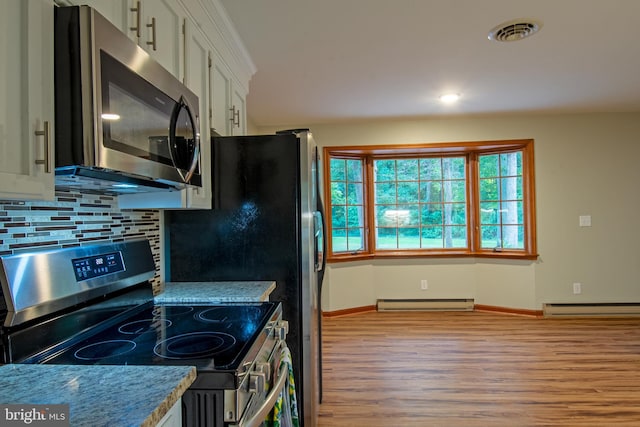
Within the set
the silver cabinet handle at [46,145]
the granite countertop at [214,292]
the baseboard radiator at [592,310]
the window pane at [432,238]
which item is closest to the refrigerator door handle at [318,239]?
→ the granite countertop at [214,292]

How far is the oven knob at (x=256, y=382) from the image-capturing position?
1040mm

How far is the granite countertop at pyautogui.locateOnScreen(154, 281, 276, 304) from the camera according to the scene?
168cm

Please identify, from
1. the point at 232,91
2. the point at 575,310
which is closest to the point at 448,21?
the point at 232,91

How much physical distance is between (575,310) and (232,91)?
420 centimetres

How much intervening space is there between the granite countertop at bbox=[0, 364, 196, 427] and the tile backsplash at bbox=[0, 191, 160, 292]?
377 millimetres

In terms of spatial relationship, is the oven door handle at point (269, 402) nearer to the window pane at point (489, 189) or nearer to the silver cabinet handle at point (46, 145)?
the silver cabinet handle at point (46, 145)

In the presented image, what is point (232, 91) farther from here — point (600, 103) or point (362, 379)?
point (600, 103)

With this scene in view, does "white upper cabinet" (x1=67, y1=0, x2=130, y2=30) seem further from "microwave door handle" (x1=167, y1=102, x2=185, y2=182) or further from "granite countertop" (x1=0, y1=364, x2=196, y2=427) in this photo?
"granite countertop" (x1=0, y1=364, x2=196, y2=427)

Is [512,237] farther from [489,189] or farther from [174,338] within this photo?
[174,338]

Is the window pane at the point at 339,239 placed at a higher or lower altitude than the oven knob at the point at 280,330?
higher

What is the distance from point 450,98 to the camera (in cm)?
356

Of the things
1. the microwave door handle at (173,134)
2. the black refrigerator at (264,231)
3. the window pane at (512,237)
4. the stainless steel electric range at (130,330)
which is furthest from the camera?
the window pane at (512,237)

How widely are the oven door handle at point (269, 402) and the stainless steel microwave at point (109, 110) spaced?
72cm

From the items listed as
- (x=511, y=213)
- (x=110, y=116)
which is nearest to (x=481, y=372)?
(x=511, y=213)
